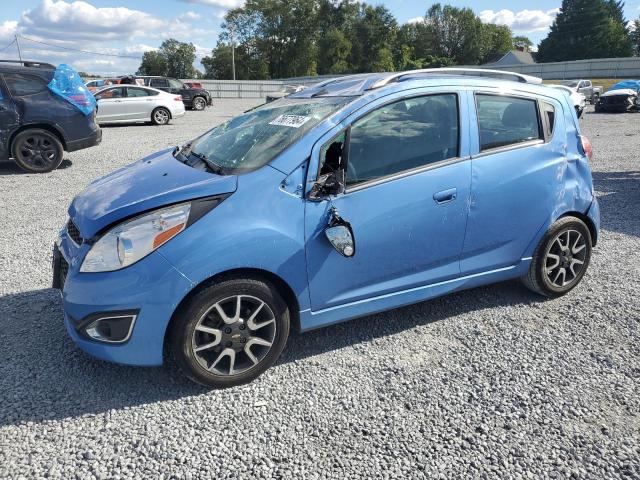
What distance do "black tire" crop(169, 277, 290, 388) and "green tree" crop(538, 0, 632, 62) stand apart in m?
86.0

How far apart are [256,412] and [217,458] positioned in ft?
1.25

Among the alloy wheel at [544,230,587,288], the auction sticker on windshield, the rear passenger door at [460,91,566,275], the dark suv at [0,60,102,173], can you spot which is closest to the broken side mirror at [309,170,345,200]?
the auction sticker on windshield

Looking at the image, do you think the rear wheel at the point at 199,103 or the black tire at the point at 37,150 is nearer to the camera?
the black tire at the point at 37,150

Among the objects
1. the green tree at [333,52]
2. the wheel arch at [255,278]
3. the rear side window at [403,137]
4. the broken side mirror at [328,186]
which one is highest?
the green tree at [333,52]

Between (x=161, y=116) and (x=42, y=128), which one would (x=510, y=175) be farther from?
(x=161, y=116)

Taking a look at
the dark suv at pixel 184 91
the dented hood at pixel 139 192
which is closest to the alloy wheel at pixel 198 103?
the dark suv at pixel 184 91

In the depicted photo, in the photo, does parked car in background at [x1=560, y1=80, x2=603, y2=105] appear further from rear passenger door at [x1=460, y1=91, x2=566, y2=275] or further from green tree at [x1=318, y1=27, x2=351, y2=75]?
green tree at [x1=318, y1=27, x2=351, y2=75]

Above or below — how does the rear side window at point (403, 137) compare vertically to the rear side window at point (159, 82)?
below

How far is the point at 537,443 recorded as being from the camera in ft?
8.20

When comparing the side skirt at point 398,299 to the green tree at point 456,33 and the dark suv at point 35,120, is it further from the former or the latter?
the green tree at point 456,33

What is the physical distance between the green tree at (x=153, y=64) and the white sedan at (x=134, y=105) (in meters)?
83.4

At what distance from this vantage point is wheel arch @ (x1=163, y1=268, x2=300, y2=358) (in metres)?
2.71

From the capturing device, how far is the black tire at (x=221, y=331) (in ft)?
8.89

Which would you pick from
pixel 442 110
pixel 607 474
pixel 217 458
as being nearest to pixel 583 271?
pixel 442 110
